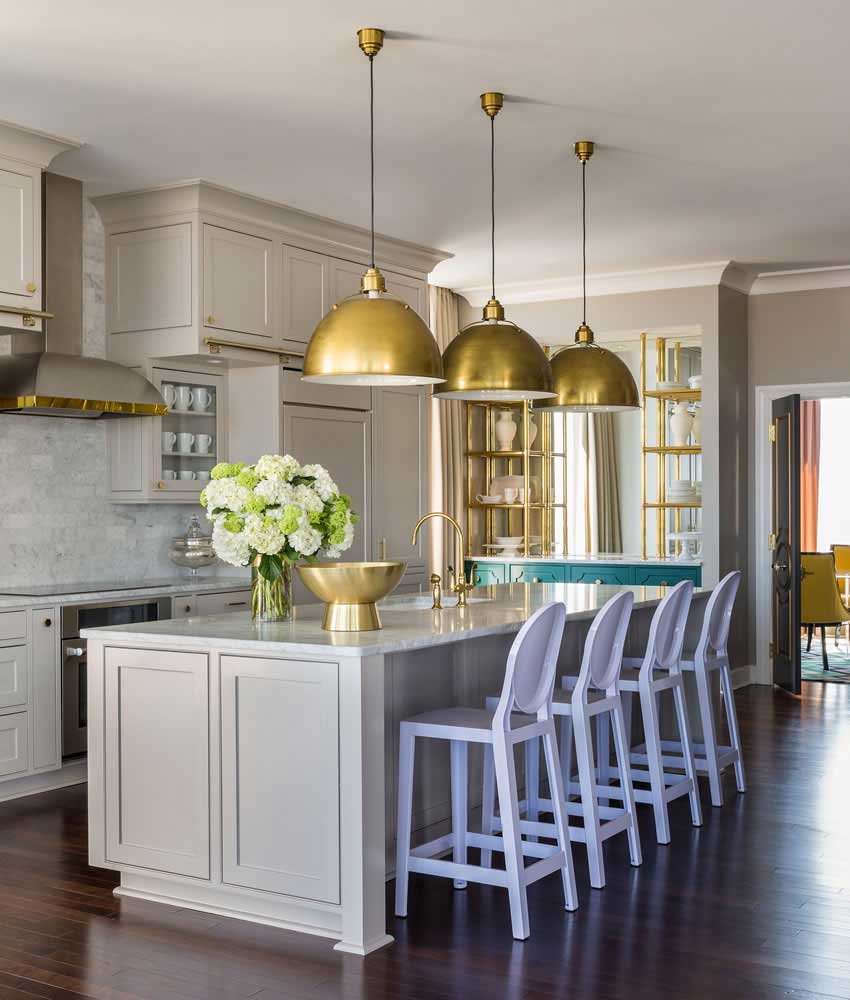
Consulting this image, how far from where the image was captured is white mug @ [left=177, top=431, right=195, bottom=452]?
6.18 m

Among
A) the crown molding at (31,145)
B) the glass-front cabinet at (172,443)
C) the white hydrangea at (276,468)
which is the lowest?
the white hydrangea at (276,468)

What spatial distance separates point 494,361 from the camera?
15.2ft

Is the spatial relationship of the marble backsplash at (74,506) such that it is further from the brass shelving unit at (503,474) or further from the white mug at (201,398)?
the brass shelving unit at (503,474)

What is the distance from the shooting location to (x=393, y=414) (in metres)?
7.27

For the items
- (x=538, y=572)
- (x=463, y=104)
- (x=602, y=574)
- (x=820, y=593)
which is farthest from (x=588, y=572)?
(x=463, y=104)

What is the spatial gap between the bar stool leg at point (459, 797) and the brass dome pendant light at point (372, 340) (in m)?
1.24

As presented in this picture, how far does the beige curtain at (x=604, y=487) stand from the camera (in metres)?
10.4

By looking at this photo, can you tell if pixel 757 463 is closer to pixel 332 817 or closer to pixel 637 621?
pixel 637 621

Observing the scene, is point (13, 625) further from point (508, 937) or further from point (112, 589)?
point (508, 937)

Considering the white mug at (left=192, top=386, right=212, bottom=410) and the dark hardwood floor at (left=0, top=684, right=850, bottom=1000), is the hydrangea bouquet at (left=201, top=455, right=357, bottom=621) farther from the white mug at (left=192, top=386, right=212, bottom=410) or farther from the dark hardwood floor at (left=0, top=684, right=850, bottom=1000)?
the white mug at (left=192, top=386, right=212, bottom=410)

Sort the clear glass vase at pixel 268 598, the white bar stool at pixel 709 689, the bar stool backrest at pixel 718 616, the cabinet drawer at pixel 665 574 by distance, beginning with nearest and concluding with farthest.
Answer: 1. the clear glass vase at pixel 268 598
2. the white bar stool at pixel 709 689
3. the bar stool backrest at pixel 718 616
4. the cabinet drawer at pixel 665 574

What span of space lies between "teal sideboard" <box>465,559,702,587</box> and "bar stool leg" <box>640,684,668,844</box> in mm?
2887

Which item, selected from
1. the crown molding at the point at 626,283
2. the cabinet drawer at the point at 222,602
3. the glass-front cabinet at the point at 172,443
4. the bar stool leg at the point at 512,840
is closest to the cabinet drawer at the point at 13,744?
the cabinet drawer at the point at 222,602

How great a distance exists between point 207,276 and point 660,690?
294cm
